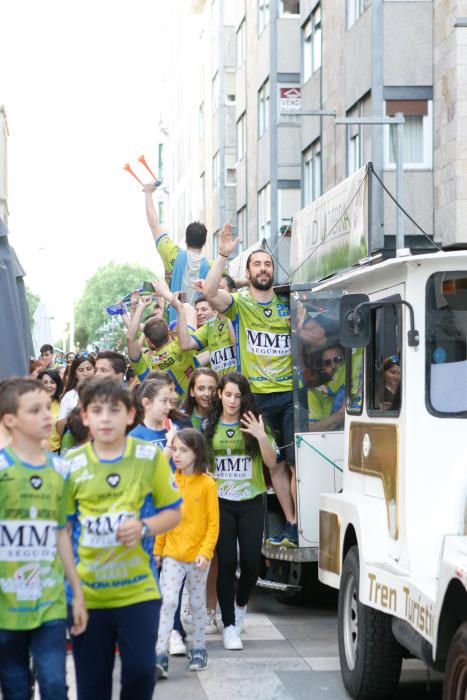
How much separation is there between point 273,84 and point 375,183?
49.9 ft

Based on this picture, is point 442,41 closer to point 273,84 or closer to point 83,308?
point 273,84

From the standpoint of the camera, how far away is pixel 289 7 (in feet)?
137

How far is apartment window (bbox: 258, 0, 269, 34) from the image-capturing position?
42.9m

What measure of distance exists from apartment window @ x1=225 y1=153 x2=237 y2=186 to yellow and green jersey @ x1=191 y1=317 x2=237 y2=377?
43.3 meters

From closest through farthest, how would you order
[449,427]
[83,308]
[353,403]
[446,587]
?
[446,587] < [449,427] < [353,403] < [83,308]

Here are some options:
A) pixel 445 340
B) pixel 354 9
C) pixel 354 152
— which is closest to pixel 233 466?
pixel 445 340

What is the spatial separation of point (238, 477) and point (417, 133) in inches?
739

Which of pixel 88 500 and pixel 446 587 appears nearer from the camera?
pixel 88 500

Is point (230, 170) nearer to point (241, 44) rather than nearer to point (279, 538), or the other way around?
point (241, 44)

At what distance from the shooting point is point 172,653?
9.21 metres

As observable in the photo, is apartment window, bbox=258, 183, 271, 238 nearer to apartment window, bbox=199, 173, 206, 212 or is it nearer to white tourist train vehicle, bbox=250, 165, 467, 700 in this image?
apartment window, bbox=199, 173, 206, 212

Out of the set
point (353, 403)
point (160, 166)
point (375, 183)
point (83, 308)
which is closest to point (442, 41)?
point (375, 183)

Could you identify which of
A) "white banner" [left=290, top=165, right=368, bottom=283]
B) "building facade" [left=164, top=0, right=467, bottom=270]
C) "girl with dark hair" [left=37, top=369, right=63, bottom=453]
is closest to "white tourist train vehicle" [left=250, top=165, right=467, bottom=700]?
"girl with dark hair" [left=37, top=369, right=63, bottom=453]

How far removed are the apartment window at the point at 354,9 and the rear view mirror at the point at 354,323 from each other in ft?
73.8
